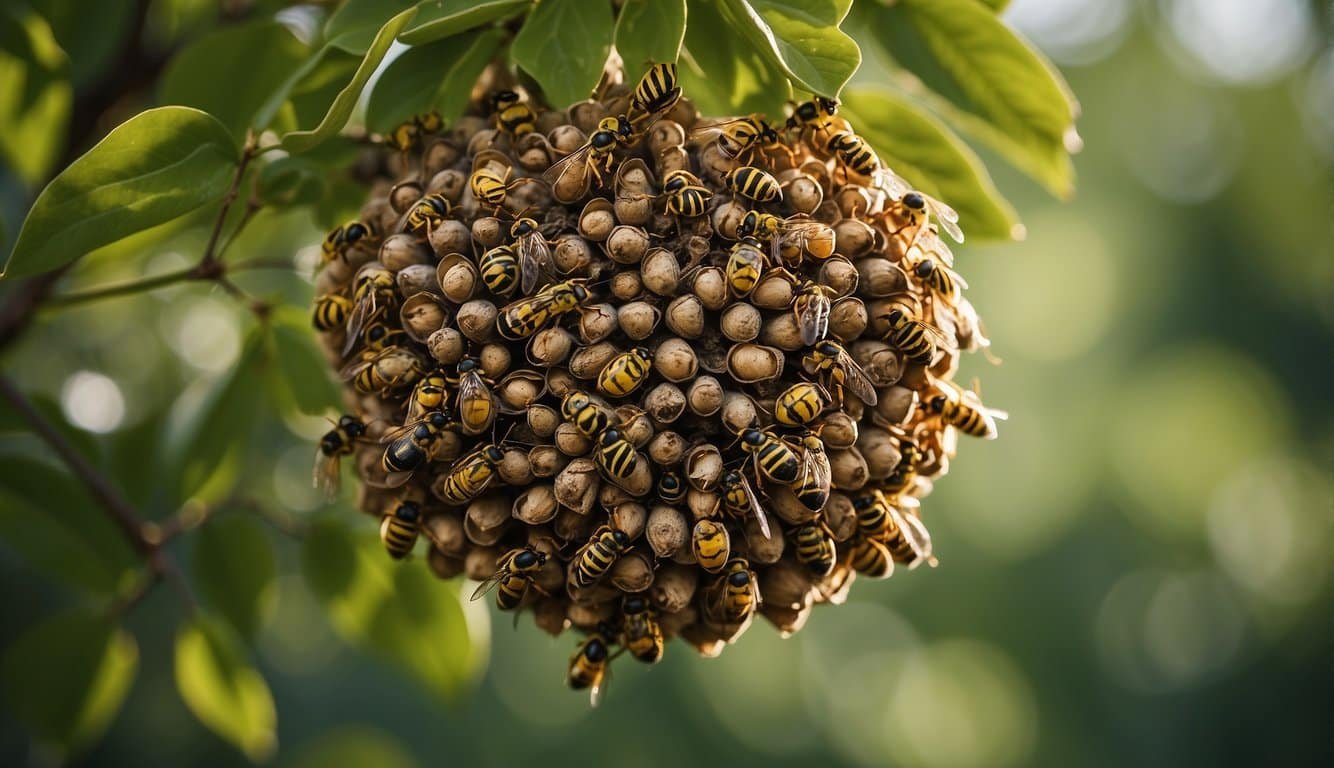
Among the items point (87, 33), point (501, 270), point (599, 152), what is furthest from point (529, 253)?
point (87, 33)

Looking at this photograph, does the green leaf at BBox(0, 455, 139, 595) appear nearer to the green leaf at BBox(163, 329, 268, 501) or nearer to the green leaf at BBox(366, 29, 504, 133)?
the green leaf at BBox(163, 329, 268, 501)

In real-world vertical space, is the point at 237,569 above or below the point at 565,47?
below

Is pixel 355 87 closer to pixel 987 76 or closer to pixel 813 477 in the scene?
pixel 813 477

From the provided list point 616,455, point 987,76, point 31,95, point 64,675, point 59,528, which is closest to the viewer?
point 616,455

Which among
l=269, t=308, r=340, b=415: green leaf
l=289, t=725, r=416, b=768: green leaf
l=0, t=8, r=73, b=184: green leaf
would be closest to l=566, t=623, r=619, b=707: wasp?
l=269, t=308, r=340, b=415: green leaf

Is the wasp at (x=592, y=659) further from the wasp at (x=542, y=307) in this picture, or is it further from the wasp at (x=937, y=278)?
the wasp at (x=937, y=278)

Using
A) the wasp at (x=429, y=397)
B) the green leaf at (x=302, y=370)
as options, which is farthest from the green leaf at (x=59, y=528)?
the wasp at (x=429, y=397)

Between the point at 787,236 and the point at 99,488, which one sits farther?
the point at 99,488
